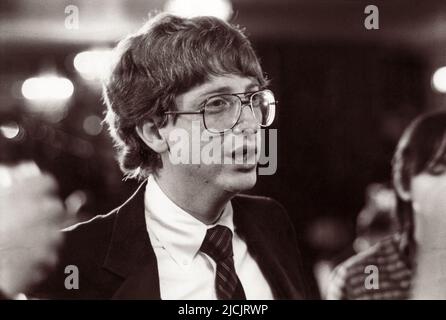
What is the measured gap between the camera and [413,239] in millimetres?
2412

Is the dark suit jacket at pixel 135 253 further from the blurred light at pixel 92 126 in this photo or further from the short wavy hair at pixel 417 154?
the short wavy hair at pixel 417 154

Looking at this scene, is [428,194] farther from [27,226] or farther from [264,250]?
[27,226]

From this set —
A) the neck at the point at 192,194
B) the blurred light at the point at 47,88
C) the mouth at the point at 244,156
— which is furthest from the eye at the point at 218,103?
the blurred light at the point at 47,88

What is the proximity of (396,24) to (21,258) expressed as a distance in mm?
1897

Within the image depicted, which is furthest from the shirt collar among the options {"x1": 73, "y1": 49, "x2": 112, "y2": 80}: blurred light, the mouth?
{"x1": 73, "y1": 49, "x2": 112, "y2": 80}: blurred light

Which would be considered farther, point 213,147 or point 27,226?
point 27,226

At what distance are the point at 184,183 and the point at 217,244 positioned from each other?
28 centimetres

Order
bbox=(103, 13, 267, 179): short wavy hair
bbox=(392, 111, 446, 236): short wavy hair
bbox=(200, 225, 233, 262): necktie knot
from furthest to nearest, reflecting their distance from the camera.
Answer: bbox=(392, 111, 446, 236): short wavy hair
bbox=(200, 225, 233, 262): necktie knot
bbox=(103, 13, 267, 179): short wavy hair

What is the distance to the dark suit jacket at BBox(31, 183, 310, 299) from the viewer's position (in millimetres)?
2285

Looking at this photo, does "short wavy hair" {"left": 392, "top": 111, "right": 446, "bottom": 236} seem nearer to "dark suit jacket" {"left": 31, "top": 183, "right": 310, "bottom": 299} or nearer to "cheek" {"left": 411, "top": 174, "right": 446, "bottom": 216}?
"cheek" {"left": 411, "top": 174, "right": 446, "bottom": 216}

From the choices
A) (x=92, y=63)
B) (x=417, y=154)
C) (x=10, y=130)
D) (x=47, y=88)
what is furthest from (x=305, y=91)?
(x=10, y=130)

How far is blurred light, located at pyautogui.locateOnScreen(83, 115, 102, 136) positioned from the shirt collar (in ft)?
1.10

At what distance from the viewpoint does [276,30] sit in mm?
2418

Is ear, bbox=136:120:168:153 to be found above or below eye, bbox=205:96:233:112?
below
